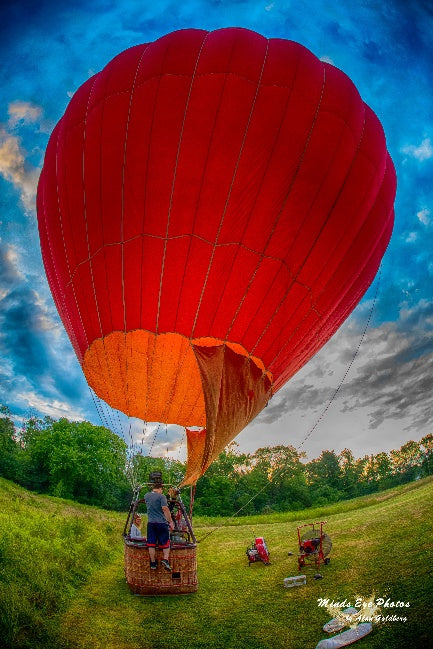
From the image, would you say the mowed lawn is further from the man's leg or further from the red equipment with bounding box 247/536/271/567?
the man's leg

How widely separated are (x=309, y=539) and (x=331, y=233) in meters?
5.45

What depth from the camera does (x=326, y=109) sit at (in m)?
4.41

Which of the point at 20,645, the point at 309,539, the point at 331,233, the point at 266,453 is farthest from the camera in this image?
the point at 266,453

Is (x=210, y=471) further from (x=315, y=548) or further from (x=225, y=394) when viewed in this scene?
(x=225, y=394)

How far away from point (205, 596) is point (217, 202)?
18.0 ft

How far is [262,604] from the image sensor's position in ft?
17.1

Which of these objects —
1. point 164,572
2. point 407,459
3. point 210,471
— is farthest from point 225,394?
point 407,459

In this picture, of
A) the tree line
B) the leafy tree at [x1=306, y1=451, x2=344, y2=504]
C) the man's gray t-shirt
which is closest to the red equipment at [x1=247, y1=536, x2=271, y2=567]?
the man's gray t-shirt

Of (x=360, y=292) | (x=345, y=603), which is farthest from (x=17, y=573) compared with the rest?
(x=360, y=292)

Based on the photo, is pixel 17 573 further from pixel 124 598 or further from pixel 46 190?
pixel 46 190

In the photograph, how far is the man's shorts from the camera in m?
4.86

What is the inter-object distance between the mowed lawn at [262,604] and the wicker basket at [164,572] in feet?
0.81

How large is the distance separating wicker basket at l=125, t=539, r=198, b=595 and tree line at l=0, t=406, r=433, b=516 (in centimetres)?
1275

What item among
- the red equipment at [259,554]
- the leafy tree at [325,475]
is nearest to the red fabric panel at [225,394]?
the red equipment at [259,554]
